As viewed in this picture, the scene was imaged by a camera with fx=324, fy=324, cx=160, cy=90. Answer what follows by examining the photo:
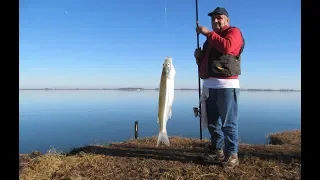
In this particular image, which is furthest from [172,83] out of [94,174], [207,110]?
[94,174]

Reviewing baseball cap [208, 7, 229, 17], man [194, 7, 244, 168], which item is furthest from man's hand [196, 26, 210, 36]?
baseball cap [208, 7, 229, 17]

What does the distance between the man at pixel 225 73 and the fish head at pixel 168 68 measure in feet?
1.96

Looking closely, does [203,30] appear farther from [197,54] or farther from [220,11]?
[197,54]

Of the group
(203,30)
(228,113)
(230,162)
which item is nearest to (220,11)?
(203,30)

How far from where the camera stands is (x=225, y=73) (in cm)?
525

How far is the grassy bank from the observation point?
16.9 feet

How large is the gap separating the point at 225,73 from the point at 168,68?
3.46ft

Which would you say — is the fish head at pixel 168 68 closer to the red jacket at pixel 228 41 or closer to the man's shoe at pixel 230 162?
the red jacket at pixel 228 41

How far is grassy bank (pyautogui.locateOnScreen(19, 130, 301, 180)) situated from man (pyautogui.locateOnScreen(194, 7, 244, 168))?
41 centimetres

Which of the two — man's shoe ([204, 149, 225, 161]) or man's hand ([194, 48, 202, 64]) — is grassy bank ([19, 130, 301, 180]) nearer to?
man's shoe ([204, 149, 225, 161])
